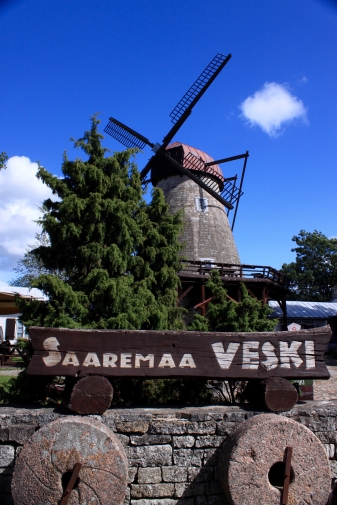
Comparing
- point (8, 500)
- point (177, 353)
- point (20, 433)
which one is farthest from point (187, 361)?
point (8, 500)

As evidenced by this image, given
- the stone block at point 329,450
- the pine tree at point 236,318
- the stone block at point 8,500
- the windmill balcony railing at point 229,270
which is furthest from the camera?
the windmill balcony railing at point 229,270

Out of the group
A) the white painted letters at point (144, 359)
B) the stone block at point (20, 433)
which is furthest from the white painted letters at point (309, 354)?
the stone block at point (20, 433)

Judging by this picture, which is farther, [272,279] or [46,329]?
[272,279]

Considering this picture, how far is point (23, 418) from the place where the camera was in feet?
12.7

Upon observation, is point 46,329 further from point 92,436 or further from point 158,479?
point 158,479

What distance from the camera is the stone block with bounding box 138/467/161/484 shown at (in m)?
3.82

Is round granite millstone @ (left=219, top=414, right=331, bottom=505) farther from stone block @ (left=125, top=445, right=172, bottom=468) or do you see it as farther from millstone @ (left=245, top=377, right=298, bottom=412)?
stone block @ (left=125, top=445, right=172, bottom=468)

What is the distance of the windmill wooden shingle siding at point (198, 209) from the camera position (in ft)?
54.4

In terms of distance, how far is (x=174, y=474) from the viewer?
3855 millimetres

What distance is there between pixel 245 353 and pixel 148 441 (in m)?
1.29

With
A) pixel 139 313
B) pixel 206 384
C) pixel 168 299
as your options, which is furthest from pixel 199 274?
pixel 206 384

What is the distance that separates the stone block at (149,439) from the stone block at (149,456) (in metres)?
0.04

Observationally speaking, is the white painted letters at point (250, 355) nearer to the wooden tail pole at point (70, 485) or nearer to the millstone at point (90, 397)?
the millstone at point (90, 397)

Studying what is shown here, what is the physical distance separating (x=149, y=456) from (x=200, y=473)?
0.52 metres
